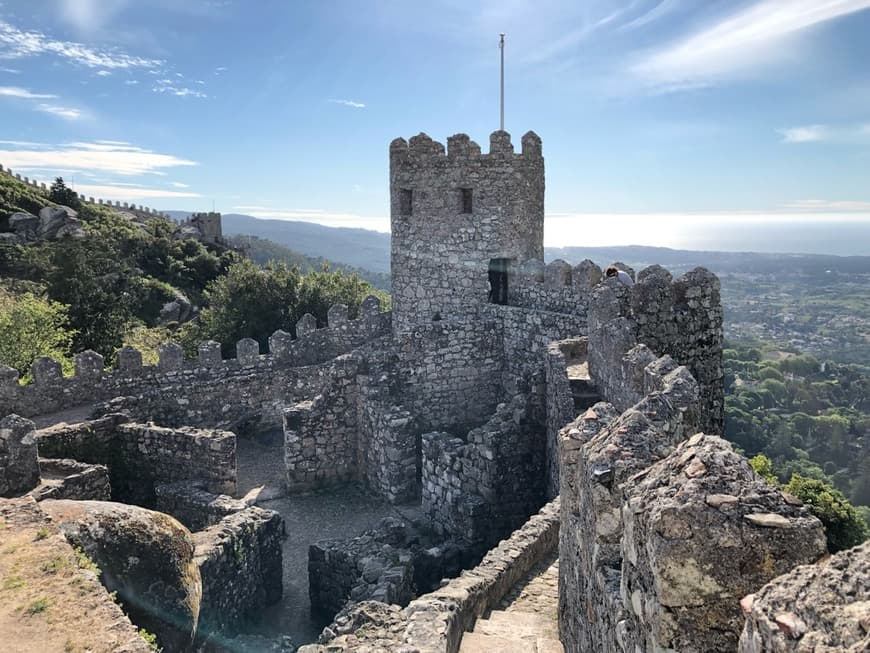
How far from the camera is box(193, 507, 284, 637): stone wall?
7.66 m

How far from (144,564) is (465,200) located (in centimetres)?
959

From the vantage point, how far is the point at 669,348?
7340 millimetres

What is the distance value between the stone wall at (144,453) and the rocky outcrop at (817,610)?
9.78 m

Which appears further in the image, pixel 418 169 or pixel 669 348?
pixel 418 169

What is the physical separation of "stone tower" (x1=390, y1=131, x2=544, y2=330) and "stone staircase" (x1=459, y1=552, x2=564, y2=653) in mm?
8101

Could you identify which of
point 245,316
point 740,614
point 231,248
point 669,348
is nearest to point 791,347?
point 231,248

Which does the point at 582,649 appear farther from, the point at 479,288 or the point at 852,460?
the point at 852,460

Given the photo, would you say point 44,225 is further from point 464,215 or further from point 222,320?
point 464,215

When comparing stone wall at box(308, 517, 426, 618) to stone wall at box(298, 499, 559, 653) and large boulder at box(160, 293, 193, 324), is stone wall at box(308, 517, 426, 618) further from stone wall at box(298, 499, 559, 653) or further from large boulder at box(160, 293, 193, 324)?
large boulder at box(160, 293, 193, 324)

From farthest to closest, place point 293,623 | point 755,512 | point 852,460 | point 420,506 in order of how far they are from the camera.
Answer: point 852,460
point 420,506
point 293,623
point 755,512

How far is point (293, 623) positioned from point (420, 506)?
8.85 ft

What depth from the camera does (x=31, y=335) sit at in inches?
725

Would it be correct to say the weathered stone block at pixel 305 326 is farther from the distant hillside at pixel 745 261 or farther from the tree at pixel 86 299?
the distant hillside at pixel 745 261

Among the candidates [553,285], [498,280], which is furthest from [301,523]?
[498,280]
